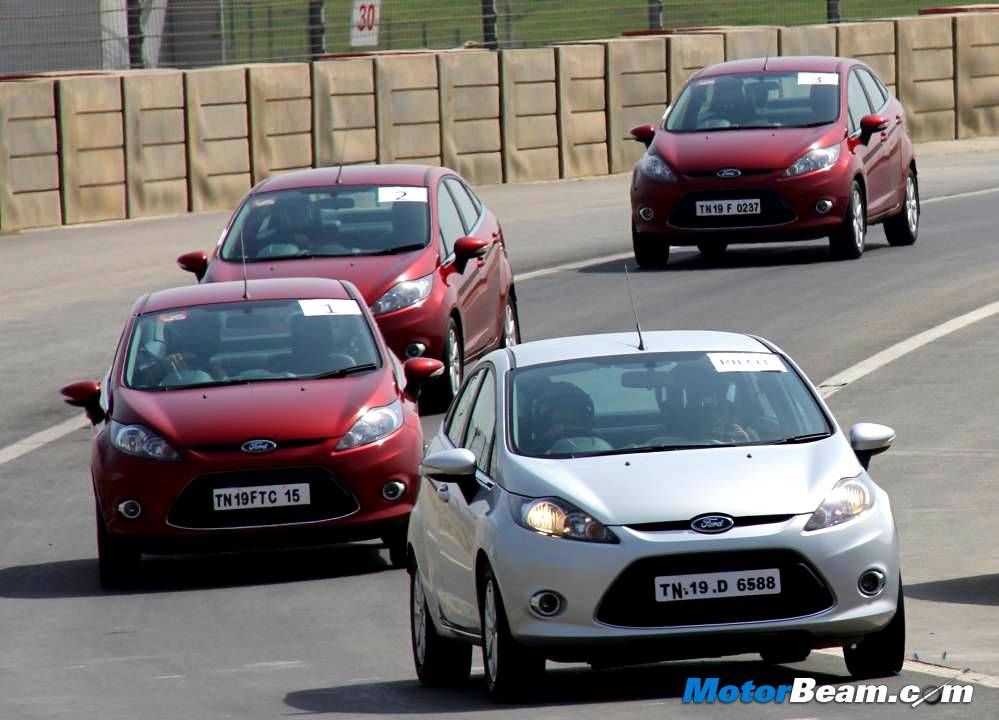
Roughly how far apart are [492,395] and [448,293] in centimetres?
757

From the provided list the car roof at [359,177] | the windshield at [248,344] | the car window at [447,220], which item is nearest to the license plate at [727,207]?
the car roof at [359,177]

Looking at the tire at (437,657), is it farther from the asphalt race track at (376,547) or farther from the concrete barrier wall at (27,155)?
the concrete barrier wall at (27,155)

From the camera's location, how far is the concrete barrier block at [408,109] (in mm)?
33000

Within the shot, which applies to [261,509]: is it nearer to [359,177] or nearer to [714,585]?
[714,585]

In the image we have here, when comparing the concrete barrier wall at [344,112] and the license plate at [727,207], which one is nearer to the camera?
the license plate at [727,207]

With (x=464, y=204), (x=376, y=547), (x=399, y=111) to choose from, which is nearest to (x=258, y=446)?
(x=376, y=547)

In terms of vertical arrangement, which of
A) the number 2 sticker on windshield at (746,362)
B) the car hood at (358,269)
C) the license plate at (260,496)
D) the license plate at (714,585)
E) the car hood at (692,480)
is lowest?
the license plate at (260,496)

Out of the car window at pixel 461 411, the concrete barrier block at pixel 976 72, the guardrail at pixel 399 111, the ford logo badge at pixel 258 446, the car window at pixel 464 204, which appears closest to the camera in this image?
the car window at pixel 461 411

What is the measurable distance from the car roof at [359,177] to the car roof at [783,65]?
673 cm

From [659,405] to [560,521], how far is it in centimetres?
97

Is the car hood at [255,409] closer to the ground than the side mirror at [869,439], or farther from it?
closer to the ground

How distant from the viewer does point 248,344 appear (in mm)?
13867

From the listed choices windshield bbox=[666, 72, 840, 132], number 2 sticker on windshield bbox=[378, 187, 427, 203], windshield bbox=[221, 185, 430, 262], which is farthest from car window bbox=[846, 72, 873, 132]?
windshield bbox=[221, 185, 430, 262]

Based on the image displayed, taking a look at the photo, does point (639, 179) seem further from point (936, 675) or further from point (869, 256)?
point (936, 675)
